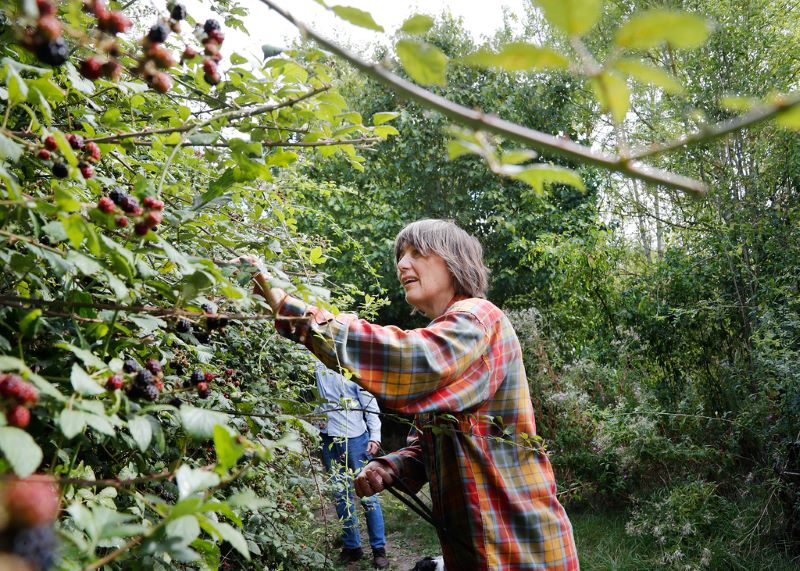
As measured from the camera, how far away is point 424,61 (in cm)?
54

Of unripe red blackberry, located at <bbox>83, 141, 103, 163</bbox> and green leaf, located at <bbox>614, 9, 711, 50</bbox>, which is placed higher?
green leaf, located at <bbox>614, 9, 711, 50</bbox>

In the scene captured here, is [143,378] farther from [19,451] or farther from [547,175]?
[547,175]

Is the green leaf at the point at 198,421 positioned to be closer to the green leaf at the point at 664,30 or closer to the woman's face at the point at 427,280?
the green leaf at the point at 664,30

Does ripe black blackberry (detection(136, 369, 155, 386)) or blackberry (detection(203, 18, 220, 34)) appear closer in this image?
ripe black blackberry (detection(136, 369, 155, 386))

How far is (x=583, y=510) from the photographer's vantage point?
227 inches

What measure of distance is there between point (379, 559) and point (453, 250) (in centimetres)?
380

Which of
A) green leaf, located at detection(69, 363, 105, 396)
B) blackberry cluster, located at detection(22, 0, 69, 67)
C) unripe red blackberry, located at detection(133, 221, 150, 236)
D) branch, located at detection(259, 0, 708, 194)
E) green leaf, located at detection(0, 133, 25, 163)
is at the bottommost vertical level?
green leaf, located at detection(69, 363, 105, 396)

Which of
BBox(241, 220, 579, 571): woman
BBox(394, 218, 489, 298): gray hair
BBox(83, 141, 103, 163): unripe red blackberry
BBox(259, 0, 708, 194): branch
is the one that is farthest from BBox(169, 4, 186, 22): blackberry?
BBox(394, 218, 489, 298): gray hair

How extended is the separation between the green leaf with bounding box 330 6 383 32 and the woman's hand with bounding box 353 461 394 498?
65.8 inches

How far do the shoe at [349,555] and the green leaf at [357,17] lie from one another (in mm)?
5026

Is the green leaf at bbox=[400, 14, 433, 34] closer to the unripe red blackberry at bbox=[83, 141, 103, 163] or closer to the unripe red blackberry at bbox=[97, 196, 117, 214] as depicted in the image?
the unripe red blackberry at bbox=[97, 196, 117, 214]

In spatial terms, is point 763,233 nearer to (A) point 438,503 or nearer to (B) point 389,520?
(A) point 438,503

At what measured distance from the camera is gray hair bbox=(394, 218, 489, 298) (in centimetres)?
217

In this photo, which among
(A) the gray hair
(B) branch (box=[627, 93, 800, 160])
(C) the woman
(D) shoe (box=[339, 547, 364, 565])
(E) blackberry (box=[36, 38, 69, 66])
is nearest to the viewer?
(B) branch (box=[627, 93, 800, 160])
